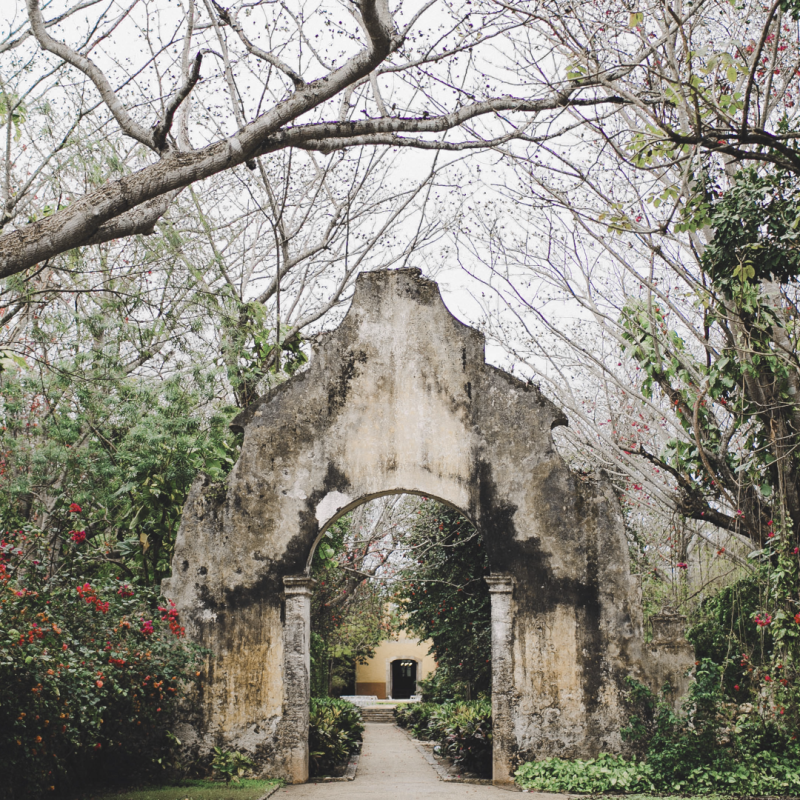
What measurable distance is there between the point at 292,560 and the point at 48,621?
2.69 meters

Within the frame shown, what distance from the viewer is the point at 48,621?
5891mm

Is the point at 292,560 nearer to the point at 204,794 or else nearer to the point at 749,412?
the point at 204,794

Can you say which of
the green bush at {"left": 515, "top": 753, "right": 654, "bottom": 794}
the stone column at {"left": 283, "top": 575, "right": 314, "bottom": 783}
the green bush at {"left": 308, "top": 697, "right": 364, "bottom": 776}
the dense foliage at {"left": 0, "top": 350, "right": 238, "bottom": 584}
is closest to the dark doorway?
the green bush at {"left": 308, "top": 697, "right": 364, "bottom": 776}

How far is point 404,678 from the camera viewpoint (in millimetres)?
31031

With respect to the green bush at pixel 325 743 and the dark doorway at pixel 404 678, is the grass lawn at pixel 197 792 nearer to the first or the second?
the green bush at pixel 325 743

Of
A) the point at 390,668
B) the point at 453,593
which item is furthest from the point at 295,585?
the point at 390,668

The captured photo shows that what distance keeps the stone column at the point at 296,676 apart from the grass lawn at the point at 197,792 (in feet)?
0.97

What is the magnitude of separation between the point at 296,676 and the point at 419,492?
2.20m

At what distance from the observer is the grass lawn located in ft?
22.1

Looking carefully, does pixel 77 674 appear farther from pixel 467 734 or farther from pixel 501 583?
pixel 467 734

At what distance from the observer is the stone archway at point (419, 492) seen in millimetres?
7723

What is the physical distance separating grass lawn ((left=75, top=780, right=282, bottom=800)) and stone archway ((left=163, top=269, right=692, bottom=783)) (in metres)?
0.36

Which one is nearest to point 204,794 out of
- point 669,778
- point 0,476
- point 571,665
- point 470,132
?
point 571,665

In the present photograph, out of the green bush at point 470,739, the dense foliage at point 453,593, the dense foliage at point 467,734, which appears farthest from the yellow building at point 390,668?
the green bush at point 470,739
